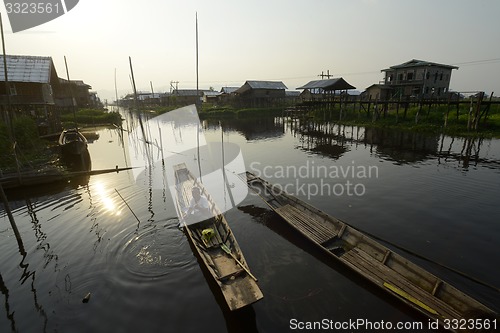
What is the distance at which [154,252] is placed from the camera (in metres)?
9.57

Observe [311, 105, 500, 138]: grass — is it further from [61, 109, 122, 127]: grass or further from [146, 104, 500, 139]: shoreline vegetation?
[61, 109, 122, 127]: grass

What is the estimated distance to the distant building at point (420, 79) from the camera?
39.9 meters

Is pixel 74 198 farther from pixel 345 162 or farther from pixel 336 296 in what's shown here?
pixel 345 162

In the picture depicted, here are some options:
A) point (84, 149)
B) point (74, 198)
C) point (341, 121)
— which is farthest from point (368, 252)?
point (341, 121)

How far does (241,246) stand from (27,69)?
35.6 m

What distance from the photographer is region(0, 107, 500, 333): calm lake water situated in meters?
6.89

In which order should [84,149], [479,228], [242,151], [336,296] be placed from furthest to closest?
[242,151], [84,149], [479,228], [336,296]

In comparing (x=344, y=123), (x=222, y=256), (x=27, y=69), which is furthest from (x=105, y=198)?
(x=344, y=123)

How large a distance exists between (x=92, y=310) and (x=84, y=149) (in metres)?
19.8

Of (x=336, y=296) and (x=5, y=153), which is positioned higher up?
(x=5, y=153)

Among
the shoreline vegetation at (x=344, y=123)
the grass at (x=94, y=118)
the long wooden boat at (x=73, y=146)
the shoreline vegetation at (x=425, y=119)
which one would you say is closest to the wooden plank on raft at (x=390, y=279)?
the shoreline vegetation at (x=344, y=123)

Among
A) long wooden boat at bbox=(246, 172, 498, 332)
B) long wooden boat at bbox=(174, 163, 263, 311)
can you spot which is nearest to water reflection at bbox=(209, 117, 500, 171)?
long wooden boat at bbox=(246, 172, 498, 332)

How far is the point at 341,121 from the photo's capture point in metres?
42.4

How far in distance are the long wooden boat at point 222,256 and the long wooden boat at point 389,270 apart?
3025 millimetres
